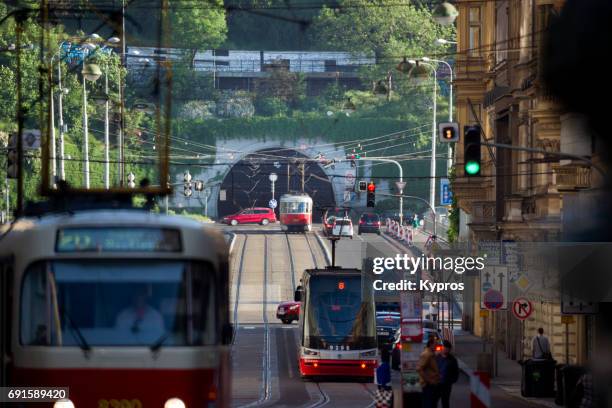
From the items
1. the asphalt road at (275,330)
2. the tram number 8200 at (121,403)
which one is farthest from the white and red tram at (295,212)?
the tram number 8200 at (121,403)

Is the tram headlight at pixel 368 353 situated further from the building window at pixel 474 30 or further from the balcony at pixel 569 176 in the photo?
the building window at pixel 474 30

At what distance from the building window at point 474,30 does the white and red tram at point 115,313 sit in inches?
1598

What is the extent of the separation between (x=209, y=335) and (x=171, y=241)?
3.53ft

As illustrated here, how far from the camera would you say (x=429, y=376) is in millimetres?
23094

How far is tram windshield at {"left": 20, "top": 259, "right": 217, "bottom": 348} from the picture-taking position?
14.4 m

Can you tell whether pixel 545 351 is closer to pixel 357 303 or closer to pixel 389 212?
pixel 357 303

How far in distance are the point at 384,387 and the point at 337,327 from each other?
1322 cm

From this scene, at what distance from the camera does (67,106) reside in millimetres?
103562

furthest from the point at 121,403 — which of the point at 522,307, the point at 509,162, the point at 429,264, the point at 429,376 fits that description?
the point at 429,264

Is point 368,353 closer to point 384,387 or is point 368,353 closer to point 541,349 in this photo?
point 541,349

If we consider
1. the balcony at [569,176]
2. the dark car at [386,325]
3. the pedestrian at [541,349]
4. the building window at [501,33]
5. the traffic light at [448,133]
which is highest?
the building window at [501,33]

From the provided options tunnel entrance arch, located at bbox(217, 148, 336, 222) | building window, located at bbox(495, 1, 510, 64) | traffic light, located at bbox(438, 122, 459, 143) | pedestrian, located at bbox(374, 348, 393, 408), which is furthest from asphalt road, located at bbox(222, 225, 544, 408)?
tunnel entrance arch, located at bbox(217, 148, 336, 222)

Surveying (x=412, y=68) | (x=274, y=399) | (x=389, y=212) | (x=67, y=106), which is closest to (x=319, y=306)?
(x=274, y=399)

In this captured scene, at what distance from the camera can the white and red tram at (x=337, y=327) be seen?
126ft
